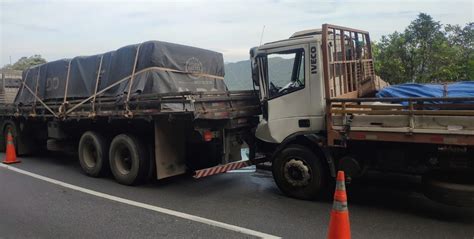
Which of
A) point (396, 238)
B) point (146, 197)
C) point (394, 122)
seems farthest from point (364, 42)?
point (146, 197)

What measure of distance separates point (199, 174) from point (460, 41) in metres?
12.8

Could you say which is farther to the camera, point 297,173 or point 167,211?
point 297,173

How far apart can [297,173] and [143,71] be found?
3.52 m

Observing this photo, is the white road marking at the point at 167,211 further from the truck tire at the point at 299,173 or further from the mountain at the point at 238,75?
the mountain at the point at 238,75

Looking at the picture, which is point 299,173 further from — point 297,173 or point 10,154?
point 10,154

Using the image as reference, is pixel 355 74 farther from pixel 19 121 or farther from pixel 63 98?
pixel 19 121

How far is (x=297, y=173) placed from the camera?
6277 mm

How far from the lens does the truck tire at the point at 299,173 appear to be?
611 cm

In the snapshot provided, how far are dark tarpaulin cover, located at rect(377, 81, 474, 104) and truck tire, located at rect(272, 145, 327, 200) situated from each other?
4.97 ft

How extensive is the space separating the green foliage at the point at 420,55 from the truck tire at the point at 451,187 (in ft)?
29.0

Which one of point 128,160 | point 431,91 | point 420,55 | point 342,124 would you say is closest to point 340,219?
point 342,124

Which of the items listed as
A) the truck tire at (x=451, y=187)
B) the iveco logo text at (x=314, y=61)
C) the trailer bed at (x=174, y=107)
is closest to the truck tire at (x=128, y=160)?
the trailer bed at (x=174, y=107)

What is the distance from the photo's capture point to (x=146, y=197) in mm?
6777

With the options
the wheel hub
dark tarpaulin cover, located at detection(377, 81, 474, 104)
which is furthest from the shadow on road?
dark tarpaulin cover, located at detection(377, 81, 474, 104)
